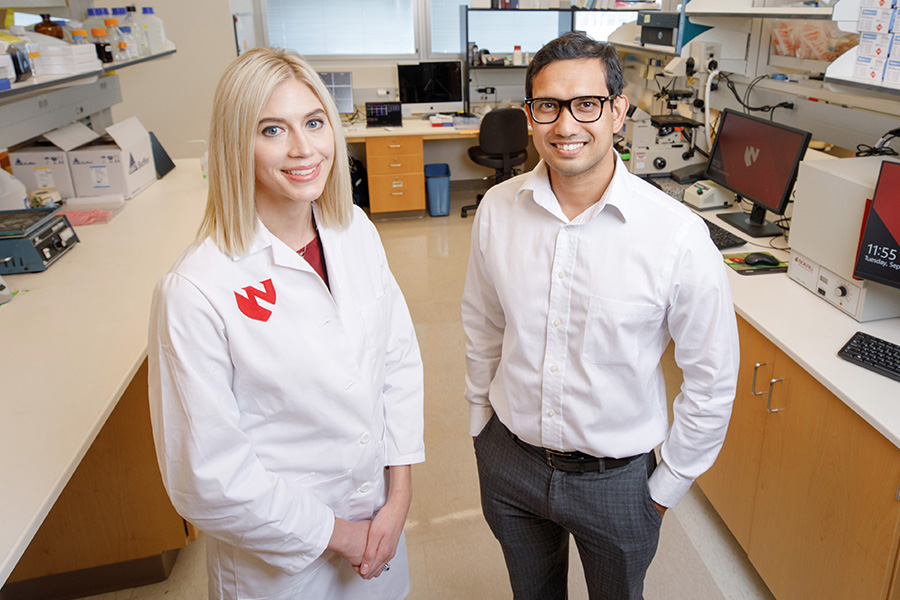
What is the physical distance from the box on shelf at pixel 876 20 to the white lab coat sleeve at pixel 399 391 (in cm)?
153

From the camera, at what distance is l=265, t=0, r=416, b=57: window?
225 inches

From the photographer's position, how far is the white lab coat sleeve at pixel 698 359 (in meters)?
1.18

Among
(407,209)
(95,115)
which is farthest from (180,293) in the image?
(407,209)

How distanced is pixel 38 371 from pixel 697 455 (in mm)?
1526

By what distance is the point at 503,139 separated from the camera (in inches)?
199

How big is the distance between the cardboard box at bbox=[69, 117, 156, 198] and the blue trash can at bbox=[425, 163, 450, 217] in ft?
8.59

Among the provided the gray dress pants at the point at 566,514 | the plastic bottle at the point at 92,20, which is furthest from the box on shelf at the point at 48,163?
the gray dress pants at the point at 566,514

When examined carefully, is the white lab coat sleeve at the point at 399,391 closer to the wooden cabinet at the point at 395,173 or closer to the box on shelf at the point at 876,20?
the box on shelf at the point at 876,20

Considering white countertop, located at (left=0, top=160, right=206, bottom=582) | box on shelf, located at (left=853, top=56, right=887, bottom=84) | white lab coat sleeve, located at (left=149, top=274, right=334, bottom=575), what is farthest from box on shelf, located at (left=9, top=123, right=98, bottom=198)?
box on shelf, located at (left=853, top=56, right=887, bottom=84)

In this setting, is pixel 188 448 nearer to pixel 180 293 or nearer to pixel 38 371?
pixel 180 293

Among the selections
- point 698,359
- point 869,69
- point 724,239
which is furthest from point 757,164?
point 698,359

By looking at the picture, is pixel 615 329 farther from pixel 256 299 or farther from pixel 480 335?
pixel 256 299

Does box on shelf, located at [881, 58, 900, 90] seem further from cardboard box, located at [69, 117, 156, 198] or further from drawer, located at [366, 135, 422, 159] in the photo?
drawer, located at [366, 135, 422, 159]

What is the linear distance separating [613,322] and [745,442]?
1.04 metres
